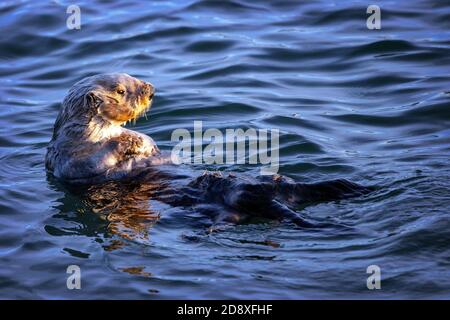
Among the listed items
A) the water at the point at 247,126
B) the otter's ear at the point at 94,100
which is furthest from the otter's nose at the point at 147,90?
the water at the point at 247,126

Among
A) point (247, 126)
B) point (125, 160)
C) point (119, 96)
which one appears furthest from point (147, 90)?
point (247, 126)

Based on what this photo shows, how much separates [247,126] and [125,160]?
1.81 meters

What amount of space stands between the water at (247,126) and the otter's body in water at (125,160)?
12 cm

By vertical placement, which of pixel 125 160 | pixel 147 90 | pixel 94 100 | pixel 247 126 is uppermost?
pixel 247 126

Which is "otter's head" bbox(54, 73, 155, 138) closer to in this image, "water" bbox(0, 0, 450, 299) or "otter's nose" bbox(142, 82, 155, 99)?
"otter's nose" bbox(142, 82, 155, 99)

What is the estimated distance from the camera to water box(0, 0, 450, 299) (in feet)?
16.4

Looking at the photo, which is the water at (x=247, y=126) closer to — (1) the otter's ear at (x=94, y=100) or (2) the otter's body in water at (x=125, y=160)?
(2) the otter's body in water at (x=125, y=160)

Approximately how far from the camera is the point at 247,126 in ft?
25.9

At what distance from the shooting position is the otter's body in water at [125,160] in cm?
567

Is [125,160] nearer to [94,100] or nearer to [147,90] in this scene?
[94,100]

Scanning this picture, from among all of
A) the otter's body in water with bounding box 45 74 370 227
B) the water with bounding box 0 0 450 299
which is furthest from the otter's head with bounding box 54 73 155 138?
the water with bounding box 0 0 450 299

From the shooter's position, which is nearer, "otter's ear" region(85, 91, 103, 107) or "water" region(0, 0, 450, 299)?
"water" region(0, 0, 450, 299)

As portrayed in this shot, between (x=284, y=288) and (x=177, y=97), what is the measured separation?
4.37 meters
